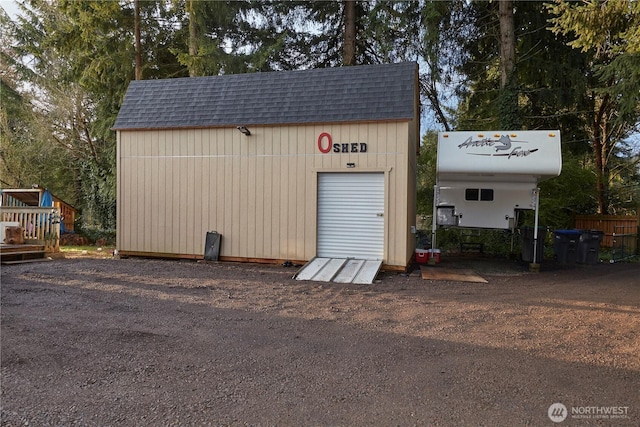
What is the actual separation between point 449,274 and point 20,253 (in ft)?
29.7

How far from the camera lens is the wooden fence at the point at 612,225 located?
39.6ft

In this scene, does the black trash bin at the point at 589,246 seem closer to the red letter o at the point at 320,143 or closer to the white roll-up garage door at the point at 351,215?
the white roll-up garage door at the point at 351,215

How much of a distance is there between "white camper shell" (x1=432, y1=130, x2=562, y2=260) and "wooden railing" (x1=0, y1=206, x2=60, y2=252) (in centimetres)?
896

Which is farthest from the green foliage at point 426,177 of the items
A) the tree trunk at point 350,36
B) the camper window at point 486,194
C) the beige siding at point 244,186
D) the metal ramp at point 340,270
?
the metal ramp at point 340,270

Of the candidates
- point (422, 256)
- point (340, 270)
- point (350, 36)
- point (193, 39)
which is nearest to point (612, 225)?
point (422, 256)

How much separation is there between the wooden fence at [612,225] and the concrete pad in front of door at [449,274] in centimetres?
653

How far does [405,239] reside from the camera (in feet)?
27.6

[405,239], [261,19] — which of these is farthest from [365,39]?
[405,239]

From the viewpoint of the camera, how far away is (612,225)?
42.3 ft

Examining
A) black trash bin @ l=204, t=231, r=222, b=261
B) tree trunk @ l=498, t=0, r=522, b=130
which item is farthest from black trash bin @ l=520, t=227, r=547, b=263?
black trash bin @ l=204, t=231, r=222, b=261

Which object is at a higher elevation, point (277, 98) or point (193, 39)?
point (193, 39)

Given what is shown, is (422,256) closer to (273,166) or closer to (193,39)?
(273,166)

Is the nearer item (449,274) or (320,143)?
(449,274)

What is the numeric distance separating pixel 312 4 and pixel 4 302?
14.6 m
